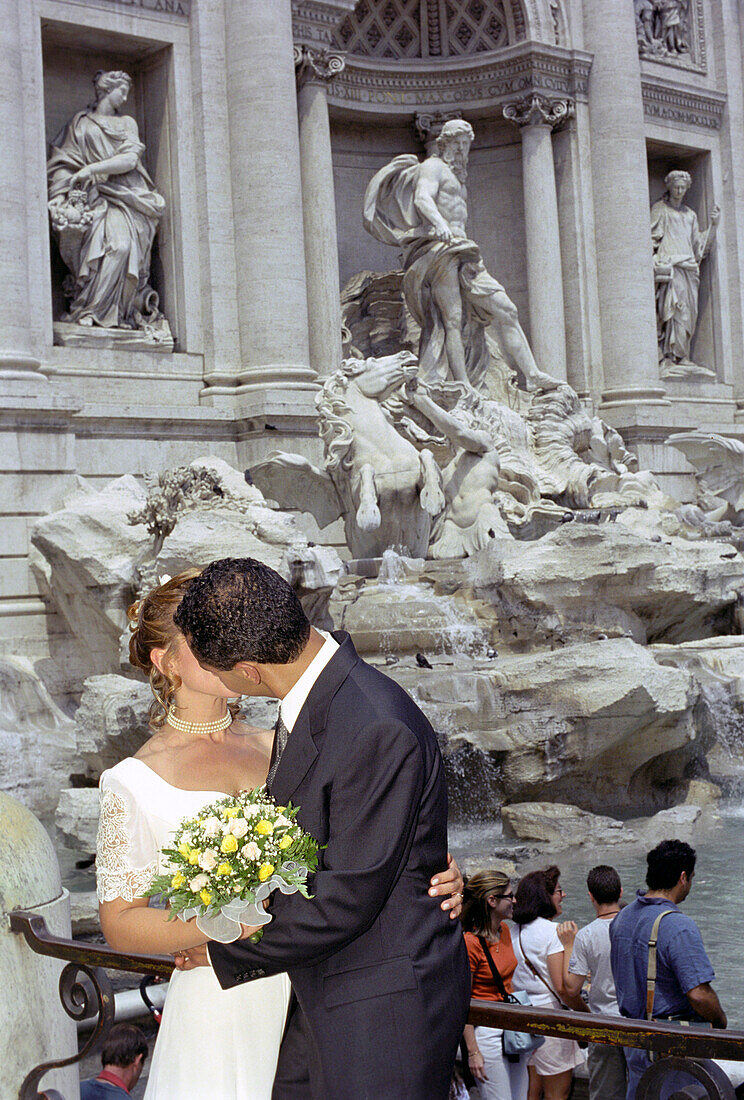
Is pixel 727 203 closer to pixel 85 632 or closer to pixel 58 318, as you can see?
pixel 58 318

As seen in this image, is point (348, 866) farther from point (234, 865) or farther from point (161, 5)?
point (161, 5)

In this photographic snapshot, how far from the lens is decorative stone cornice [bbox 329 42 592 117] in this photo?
16.6 meters

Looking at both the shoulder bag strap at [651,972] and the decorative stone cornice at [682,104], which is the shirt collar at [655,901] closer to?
the shoulder bag strap at [651,972]

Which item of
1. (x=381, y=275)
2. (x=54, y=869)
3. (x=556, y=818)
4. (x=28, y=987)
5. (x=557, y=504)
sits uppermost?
(x=381, y=275)

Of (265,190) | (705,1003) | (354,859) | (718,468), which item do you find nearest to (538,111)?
(265,190)

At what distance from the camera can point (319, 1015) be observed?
6.42 ft

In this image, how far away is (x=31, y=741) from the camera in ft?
32.0

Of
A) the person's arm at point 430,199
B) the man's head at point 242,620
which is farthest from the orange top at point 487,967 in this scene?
the person's arm at point 430,199

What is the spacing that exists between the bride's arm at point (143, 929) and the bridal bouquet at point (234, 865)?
0.12 meters

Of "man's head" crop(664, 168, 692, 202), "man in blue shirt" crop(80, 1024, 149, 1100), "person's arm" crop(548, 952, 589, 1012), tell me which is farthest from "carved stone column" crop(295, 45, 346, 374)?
"man in blue shirt" crop(80, 1024, 149, 1100)

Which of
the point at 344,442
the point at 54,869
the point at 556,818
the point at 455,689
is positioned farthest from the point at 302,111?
the point at 54,869

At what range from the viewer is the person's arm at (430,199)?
1454 cm

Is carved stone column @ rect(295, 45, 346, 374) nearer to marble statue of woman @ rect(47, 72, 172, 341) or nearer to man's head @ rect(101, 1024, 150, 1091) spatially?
marble statue of woman @ rect(47, 72, 172, 341)

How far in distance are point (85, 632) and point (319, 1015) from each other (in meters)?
8.80
